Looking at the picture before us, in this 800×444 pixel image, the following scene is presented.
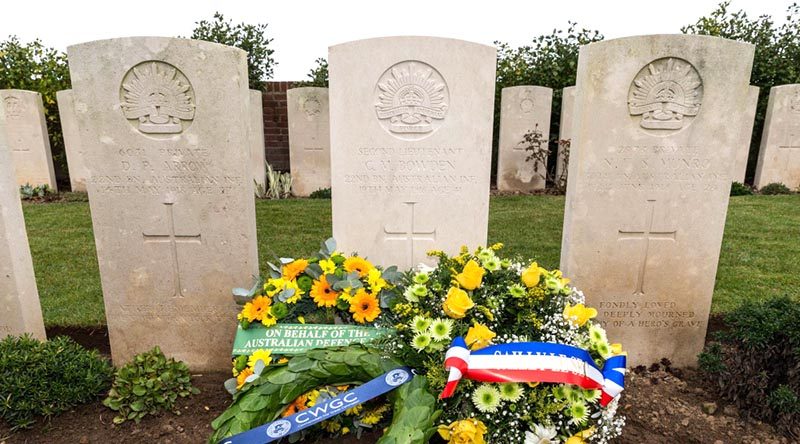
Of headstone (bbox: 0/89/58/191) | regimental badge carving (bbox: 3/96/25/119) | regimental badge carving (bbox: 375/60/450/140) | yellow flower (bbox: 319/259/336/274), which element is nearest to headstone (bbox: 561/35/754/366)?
regimental badge carving (bbox: 375/60/450/140)

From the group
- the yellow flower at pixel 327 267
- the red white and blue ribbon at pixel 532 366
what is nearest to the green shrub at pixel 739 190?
the red white and blue ribbon at pixel 532 366

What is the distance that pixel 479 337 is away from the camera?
215 cm

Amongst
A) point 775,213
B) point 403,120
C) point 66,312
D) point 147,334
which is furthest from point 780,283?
point 66,312

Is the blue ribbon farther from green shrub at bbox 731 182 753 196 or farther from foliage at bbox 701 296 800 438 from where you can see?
green shrub at bbox 731 182 753 196

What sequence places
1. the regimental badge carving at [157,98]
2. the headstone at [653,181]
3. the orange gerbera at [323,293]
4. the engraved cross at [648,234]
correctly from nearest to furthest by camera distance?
the orange gerbera at [323,293], the regimental badge carving at [157,98], the headstone at [653,181], the engraved cross at [648,234]

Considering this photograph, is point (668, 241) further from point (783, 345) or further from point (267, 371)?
point (267, 371)

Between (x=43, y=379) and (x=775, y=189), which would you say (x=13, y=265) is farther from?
(x=775, y=189)

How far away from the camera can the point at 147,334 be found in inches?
135

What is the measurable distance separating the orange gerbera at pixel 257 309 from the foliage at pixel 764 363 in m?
2.71

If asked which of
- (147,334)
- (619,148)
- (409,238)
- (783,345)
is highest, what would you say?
(619,148)

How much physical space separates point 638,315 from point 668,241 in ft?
1.90

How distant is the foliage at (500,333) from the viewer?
2072 mm

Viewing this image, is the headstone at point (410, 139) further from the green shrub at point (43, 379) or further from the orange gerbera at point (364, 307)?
the green shrub at point (43, 379)

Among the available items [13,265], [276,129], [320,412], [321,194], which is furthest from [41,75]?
[320,412]
